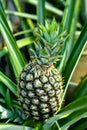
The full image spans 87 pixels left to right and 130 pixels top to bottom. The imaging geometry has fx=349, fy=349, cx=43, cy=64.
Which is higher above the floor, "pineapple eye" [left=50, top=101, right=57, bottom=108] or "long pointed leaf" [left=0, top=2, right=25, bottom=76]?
"long pointed leaf" [left=0, top=2, right=25, bottom=76]

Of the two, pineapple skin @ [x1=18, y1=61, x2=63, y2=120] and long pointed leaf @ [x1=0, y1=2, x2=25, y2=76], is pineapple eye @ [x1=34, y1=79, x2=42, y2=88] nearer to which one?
pineapple skin @ [x1=18, y1=61, x2=63, y2=120]

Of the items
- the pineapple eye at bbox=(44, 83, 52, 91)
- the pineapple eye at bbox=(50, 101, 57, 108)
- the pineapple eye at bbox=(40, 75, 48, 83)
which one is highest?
the pineapple eye at bbox=(40, 75, 48, 83)

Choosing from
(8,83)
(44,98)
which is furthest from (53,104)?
(8,83)

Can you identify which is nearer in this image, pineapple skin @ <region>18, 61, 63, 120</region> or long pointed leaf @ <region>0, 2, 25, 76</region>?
pineapple skin @ <region>18, 61, 63, 120</region>

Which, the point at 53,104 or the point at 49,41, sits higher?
the point at 49,41

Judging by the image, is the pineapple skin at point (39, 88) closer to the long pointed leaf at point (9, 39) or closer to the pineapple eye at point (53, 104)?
the pineapple eye at point (53, 104)

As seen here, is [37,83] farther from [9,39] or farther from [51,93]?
[9,39]

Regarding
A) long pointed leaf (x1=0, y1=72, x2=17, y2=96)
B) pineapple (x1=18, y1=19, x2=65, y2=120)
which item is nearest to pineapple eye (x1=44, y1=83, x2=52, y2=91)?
pineapple (x1=18, y1=19, x2=65, y2=120)
